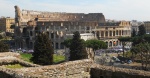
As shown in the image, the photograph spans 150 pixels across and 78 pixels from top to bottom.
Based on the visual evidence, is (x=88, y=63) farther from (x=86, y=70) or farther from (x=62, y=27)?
(x=62, y=27)

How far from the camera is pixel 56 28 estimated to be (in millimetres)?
101125

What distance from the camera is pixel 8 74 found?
8.86 m

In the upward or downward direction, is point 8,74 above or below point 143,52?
above

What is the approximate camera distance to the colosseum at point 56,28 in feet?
327

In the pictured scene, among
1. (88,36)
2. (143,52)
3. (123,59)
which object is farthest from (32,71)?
(88,36)

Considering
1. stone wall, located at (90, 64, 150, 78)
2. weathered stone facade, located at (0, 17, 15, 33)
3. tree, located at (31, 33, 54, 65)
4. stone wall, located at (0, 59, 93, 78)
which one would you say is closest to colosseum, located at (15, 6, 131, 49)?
weathered stone facade, located at (0, 17, 15, 33)

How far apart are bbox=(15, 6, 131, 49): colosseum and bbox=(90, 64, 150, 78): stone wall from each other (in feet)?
274

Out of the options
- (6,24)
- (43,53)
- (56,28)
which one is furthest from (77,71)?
(6,24)

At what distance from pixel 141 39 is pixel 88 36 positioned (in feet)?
101

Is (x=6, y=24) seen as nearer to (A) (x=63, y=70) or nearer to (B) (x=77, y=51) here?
(B) (x=77, y=51)

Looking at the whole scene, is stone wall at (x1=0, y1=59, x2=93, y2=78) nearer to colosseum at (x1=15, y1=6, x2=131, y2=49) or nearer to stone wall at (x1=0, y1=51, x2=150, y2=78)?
stone wall at (x1=0, y1=51, x2=150, y2=78)

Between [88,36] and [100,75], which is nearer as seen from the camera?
[100,75]

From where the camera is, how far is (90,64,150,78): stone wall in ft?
31.6

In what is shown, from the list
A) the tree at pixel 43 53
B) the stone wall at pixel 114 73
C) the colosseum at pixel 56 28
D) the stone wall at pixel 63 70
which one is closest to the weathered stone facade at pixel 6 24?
the colosseum at pixel 56 28
